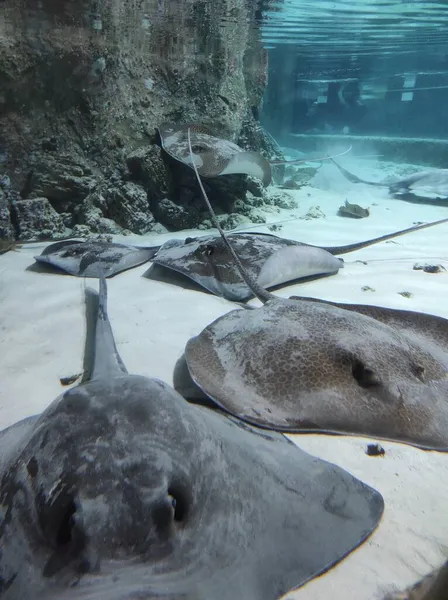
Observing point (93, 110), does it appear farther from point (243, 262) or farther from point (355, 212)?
point (355, 212)

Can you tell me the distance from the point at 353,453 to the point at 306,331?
809 mm

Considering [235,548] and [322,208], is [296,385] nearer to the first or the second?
[235,548]

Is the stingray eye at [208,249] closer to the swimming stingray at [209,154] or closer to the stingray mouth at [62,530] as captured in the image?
the swimming stingray at [209,154]

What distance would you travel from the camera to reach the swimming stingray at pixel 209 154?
7.02 metres

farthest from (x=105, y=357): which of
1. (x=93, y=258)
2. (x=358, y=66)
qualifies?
(x=358, y=66)

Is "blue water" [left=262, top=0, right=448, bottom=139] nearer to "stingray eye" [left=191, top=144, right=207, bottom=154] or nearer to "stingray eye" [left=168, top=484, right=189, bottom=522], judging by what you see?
"stingray eye" [left=191, top=144, right=207, bottom=154]

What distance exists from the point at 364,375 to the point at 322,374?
0.24 metres

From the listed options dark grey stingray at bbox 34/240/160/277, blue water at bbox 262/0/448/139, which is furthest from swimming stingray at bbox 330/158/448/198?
dark grey stingray at bbox 34/240/160/277

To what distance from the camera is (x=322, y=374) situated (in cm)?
229

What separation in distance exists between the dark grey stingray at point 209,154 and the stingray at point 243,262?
2361mm

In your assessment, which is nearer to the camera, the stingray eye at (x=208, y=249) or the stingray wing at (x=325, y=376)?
the stingray wing at (x=325, y=376)

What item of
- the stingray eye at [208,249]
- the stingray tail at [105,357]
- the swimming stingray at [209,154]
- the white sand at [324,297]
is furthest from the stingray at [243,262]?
the swimming stingray at [209,154]

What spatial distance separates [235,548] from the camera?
1274mm

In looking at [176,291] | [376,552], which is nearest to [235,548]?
[376,552]
